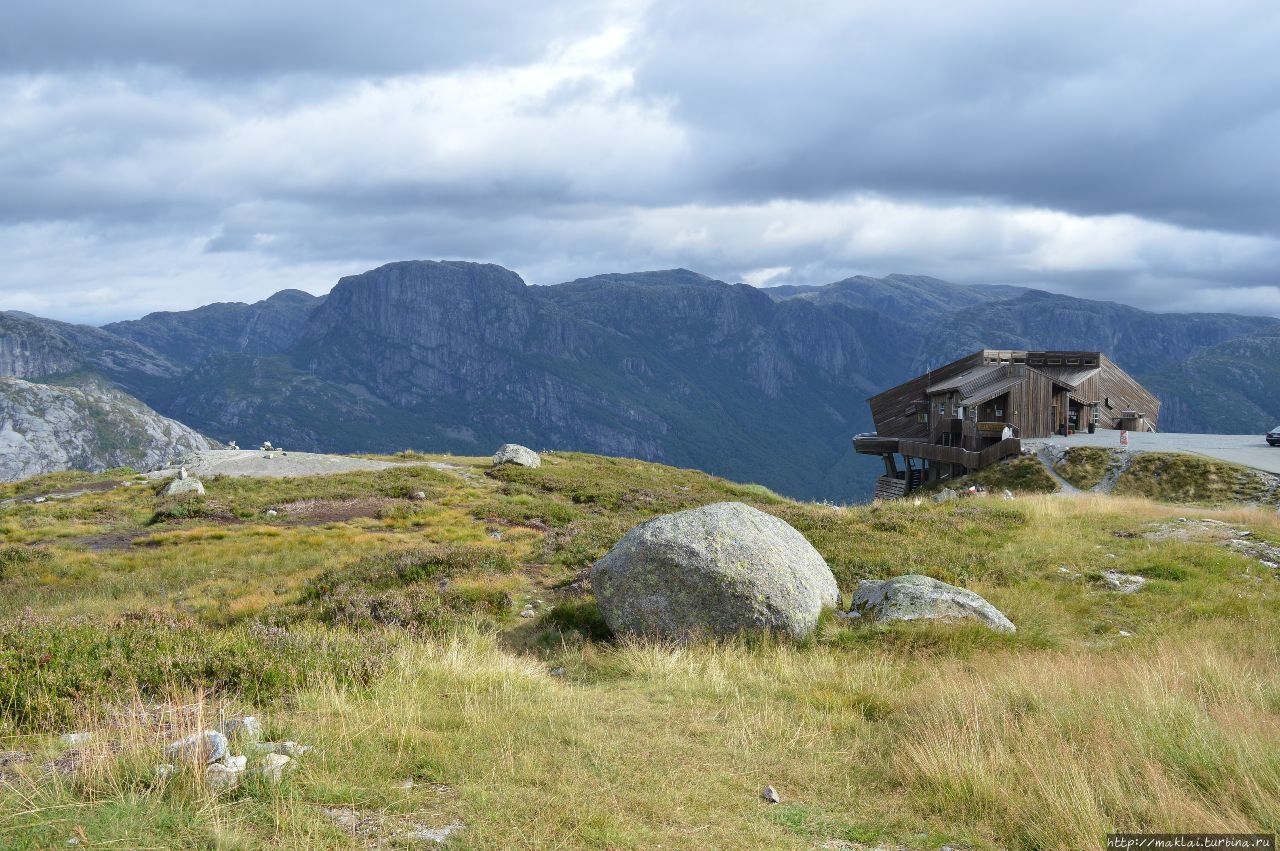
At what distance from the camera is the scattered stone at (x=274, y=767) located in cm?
568

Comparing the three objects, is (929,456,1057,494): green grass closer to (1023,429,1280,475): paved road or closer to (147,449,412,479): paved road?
(1023,429,1280,475): paved road

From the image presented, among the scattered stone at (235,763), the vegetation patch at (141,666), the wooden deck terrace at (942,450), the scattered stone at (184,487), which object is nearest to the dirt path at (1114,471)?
the wooden deck terrace at (942,450)

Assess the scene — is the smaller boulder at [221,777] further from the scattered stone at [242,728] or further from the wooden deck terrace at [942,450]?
the wooden deck terrace at [942,450]

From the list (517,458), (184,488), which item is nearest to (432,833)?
(184,488)

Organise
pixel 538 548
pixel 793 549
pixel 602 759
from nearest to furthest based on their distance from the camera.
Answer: pixel 602 759 < pixel 793 549 < pixel 538 548

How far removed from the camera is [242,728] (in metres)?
6.41

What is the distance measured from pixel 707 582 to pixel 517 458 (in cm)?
3910

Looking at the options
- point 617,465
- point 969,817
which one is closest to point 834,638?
point 969,817

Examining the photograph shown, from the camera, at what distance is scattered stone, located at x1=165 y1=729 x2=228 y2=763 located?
18.5ft

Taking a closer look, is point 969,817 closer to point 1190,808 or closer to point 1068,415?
point 1190,808

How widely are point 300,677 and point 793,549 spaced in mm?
8269

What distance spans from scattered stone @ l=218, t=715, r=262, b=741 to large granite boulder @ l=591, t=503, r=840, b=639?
6604 mm

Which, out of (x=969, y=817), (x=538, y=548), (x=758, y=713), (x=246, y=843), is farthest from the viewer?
(x=538, y=548)

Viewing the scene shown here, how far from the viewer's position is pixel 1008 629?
1130 centimetres
